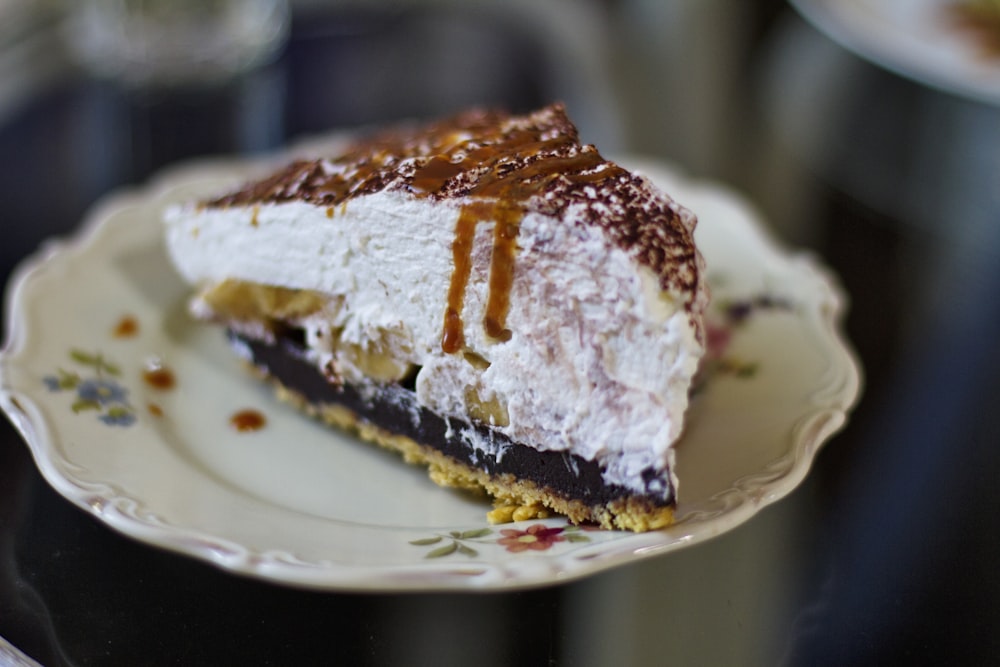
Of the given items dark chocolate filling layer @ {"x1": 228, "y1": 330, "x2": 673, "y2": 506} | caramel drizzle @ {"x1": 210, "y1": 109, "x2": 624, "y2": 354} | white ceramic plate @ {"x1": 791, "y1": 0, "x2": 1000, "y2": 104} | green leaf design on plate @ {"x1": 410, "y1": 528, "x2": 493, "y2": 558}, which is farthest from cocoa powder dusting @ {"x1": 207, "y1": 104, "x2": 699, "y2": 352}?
white ceramic plate @ {"x1": 791, "y1": 0, "x2": 1000, "y2": 104}

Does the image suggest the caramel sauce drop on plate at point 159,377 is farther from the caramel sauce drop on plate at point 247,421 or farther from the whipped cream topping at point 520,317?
the whipped cream topping at point 520,317

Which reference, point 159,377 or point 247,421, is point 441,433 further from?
point 159,377

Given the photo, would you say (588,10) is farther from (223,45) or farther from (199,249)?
(199,249)

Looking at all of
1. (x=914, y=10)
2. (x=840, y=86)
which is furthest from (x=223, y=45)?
(x=914, y=10)

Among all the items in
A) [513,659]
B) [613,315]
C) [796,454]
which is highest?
[613,315]

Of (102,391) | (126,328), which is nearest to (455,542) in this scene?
(102,391)

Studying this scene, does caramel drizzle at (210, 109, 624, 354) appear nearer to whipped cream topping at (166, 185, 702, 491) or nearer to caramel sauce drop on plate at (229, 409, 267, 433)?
whipped cream topping at (166, 185, 702, 491)
